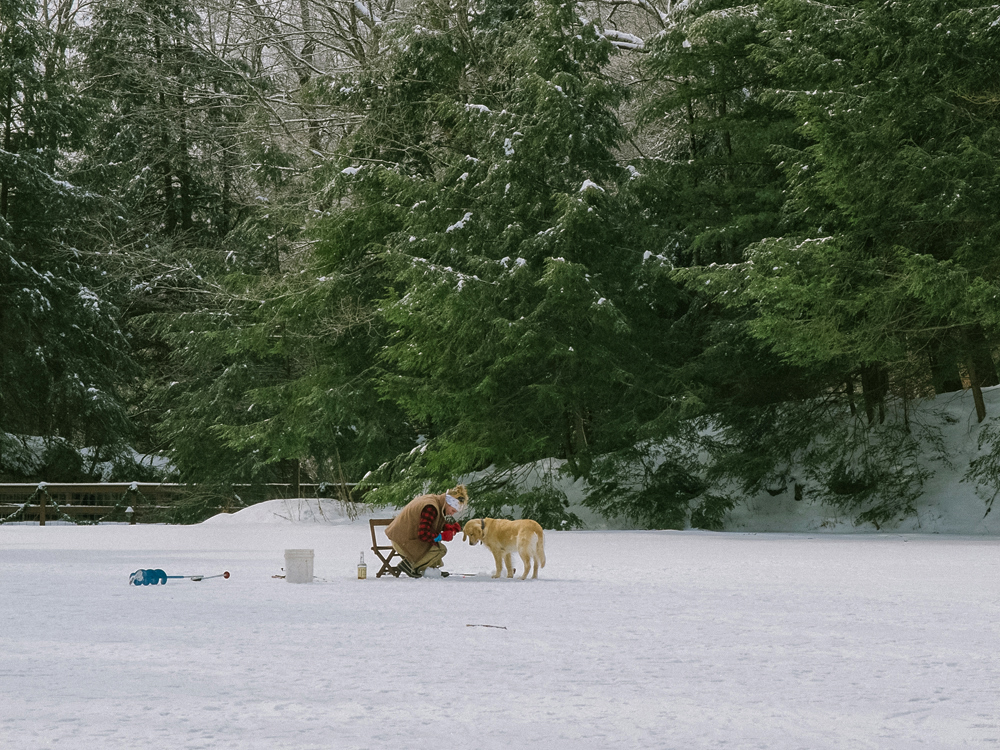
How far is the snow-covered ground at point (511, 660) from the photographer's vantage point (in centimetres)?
398

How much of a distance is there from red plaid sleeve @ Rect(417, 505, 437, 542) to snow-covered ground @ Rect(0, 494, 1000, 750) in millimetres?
405

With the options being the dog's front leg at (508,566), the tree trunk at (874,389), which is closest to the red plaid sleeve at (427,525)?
the dog's front leg at (508,566)

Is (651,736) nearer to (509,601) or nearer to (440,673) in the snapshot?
(440,673)

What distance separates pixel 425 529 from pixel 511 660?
433 cm

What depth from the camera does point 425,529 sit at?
9703mm

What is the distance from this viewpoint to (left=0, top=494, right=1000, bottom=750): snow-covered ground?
398 cm

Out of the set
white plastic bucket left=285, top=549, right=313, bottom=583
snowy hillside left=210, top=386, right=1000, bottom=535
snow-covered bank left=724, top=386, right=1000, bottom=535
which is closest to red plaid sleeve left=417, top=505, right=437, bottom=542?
white plastic bucket left=285, top=549, right=313, bottom=583

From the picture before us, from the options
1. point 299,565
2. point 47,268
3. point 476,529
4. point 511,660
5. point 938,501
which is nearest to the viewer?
point 511,660

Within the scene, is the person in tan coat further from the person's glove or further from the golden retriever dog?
the golden retriever dog

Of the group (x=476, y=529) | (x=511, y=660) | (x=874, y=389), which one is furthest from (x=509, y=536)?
(x=874, y=389)

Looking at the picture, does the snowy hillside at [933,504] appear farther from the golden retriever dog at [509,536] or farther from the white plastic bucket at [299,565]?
the white plastic bucket at [299,565]

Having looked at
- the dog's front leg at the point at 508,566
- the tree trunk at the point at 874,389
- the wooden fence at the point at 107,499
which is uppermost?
the tree trunk at the point at 874,389

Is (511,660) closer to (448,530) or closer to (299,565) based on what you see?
(299,565)

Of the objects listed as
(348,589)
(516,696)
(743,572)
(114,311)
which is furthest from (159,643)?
(114,311)
